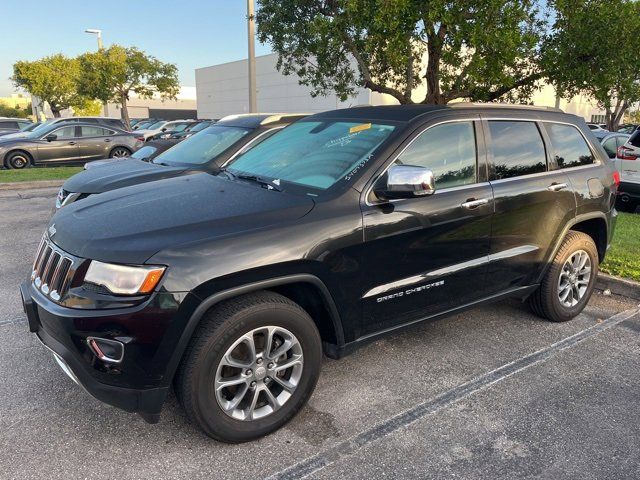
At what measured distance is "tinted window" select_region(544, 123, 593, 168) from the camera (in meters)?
4.20

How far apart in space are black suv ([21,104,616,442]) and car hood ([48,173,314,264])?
0.04 ft

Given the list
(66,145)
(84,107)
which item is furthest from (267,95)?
(66,145)

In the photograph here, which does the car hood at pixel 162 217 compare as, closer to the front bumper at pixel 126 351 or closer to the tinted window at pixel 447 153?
the front bumper at pixel 126 351

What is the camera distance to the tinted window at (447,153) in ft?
11.0

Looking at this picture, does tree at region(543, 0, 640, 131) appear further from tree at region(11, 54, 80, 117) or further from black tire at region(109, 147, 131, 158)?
tree at region(11, 54, 80, 117)

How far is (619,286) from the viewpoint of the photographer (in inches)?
199

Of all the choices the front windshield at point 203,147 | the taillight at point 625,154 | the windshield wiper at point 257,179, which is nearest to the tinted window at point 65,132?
the front windshield at point 203,147

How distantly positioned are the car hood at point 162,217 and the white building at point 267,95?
3107 cm

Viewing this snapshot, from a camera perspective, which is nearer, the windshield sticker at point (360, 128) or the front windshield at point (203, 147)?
the windshield sticker at point (360, 128)

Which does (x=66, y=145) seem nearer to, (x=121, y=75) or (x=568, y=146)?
(x=568, y=146)

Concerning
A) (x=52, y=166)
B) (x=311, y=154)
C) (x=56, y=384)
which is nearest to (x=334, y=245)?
(x=311, y=154)

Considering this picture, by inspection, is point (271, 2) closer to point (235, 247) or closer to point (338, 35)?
point (338, 35)

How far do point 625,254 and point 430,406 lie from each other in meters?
3.89

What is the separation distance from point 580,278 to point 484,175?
162 centimetres
